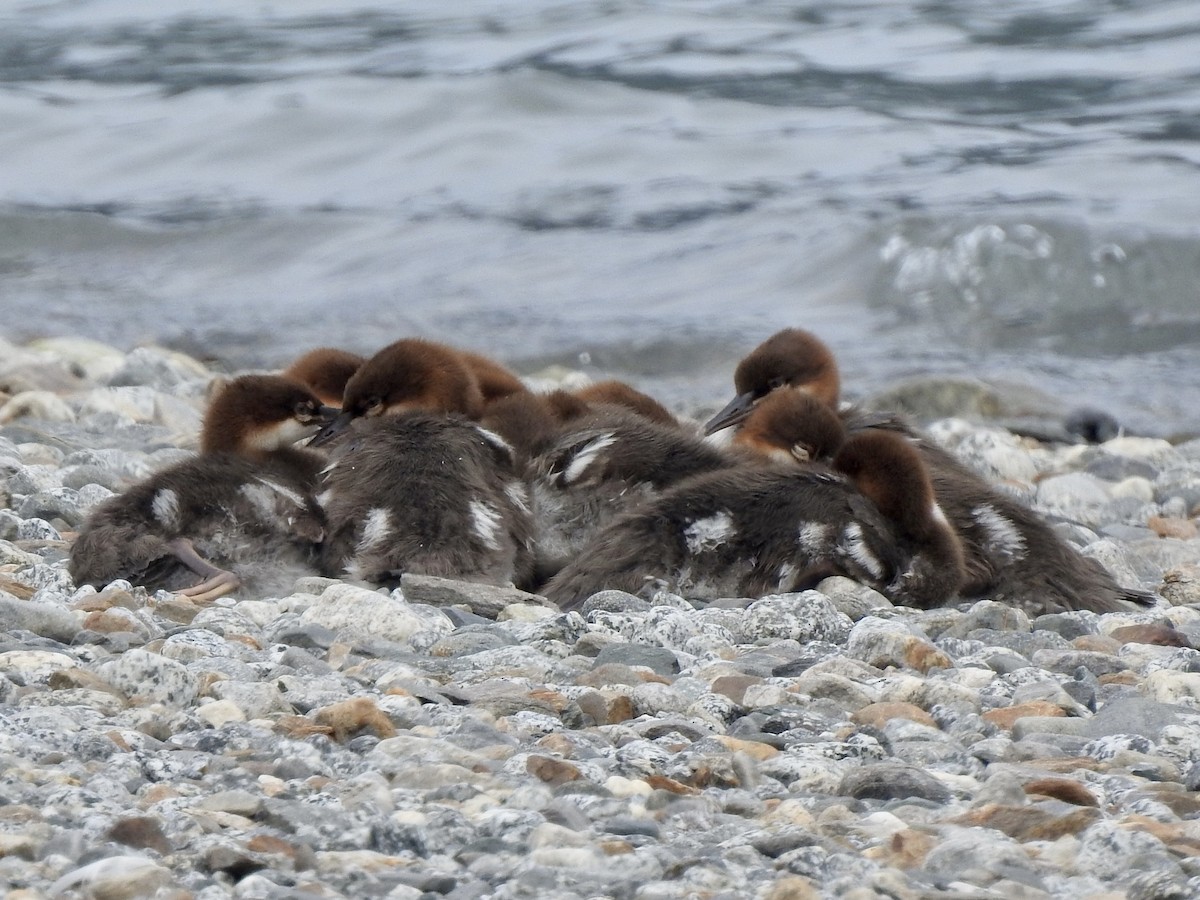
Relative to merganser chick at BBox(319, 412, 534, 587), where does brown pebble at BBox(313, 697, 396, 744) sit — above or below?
above

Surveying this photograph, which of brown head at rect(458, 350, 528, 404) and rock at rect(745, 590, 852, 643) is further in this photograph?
brown head at rect(458, 350, 528, 404)

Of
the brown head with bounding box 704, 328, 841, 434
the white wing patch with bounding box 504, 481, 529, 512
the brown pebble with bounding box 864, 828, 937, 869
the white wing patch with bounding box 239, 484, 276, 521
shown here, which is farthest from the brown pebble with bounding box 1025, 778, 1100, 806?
the brown head with bounding box 704, 328, 841, 434

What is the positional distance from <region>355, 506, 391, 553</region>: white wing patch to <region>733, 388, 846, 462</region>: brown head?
45.6 inches

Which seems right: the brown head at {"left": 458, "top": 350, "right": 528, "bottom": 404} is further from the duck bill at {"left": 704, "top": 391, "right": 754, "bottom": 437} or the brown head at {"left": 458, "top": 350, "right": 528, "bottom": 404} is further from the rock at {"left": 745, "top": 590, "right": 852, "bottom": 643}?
the rock at {"left": 745, "top": 590, "right": 852, "bottom": 643}

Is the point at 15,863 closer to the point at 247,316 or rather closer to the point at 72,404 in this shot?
the point at 72,404

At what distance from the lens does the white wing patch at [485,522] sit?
16.4 feet

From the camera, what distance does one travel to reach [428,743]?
10.6 feet

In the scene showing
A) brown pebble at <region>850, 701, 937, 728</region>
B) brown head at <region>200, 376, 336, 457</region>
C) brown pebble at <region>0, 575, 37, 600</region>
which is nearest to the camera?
brown pebble at <region>850, 701, 937, 728</region>

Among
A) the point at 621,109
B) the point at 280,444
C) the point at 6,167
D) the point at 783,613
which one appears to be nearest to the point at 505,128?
the point at 621,109

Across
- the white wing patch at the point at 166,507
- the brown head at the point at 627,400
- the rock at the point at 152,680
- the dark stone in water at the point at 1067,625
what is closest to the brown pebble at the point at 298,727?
the rock at the point at 152,680

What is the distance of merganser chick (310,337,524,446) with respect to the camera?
5578 millimetres

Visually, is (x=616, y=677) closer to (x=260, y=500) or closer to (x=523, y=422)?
(x=260, y=500)

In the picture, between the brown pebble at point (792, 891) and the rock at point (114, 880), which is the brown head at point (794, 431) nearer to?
the brown pebble at point (792, 891)

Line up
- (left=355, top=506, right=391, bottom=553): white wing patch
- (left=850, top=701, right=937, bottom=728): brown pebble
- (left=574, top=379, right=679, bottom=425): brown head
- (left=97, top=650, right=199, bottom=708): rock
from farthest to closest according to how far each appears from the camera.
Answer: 1. (left=574, top=379, right=679, bottom=425): brown head
2. (left=355, top=506, right=391, bottom=553): white wing patch
3. (left=850, top=701, right=937, bottom=728): brown pebble
4. (left=97, top=650, right=199, bottom=708): rock
